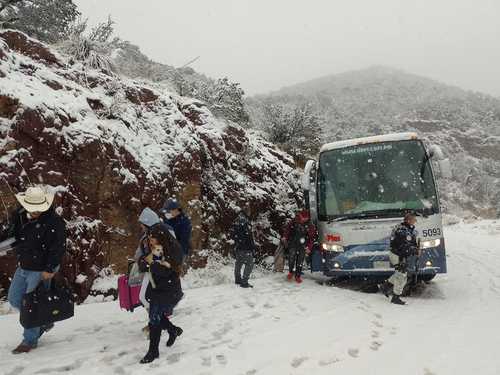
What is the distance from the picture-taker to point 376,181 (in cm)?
823

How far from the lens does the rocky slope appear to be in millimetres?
6336

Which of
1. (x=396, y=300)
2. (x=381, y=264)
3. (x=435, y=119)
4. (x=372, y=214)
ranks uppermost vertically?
(x=435, y=119)

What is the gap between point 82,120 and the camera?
23.5ft

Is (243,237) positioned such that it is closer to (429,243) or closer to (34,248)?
(429,243)

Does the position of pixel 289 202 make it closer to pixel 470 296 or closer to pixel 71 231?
pixel 470 296

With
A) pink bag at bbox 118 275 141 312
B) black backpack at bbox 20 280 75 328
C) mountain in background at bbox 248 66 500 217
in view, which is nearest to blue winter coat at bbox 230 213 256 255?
pink bag at bbox 118 275 141 312

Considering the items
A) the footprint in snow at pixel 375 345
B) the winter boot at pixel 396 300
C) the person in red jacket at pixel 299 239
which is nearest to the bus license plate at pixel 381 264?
the winter boot at pixel 396 300

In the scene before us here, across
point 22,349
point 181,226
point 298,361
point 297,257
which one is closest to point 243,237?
point 297,257

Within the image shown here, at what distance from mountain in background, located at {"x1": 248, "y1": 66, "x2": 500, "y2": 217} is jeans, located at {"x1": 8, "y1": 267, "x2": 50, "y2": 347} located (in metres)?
21.2

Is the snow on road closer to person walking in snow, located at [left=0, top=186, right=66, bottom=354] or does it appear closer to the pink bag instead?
the pink bag

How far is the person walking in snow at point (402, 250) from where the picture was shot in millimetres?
7070

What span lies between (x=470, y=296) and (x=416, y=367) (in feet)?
14.2

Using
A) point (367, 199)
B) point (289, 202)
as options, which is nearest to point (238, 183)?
point (289, 202)

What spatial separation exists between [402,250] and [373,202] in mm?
1313
